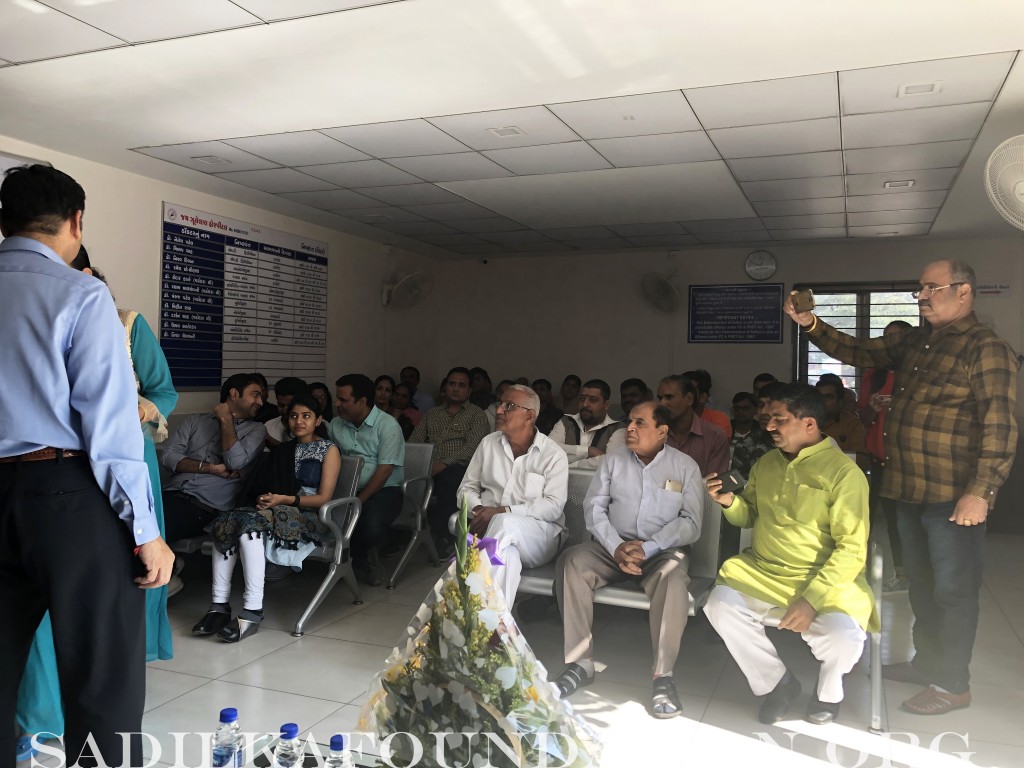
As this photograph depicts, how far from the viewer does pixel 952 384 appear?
294cm

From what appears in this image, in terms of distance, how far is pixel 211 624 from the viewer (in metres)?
3.62

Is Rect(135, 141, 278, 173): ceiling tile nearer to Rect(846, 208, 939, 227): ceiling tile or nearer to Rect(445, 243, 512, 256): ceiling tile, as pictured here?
Rect(445, 243, 512, 256): ceiling tile

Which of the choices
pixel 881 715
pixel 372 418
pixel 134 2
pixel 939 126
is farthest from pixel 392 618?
pixel 939 126

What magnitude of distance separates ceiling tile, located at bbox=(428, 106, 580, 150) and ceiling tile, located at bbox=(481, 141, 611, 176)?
0.35 feet

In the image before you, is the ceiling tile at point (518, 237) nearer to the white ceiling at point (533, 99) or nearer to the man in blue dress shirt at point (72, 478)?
the white ceiling at point (533, 99)

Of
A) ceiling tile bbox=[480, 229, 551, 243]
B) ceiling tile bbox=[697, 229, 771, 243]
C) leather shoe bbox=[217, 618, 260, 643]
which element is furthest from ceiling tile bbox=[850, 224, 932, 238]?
leather shoe bbox=[217, 618, 260, 643]

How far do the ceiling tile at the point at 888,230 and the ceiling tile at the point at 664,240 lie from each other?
4.71 feet

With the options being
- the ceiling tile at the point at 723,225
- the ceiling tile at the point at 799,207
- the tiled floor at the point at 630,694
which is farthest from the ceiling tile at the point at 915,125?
the tiled floor at the point at 630,694

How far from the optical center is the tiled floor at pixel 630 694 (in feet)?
8.57

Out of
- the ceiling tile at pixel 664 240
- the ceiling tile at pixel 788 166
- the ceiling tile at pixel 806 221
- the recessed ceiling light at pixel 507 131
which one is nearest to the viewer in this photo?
the recessed ceiling light at pixel 507 131

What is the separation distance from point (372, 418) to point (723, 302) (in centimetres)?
498

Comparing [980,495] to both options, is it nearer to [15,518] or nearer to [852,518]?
[852,518]

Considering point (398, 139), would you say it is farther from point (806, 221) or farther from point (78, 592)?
point (806, 221)

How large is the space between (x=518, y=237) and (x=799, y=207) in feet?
8.61
